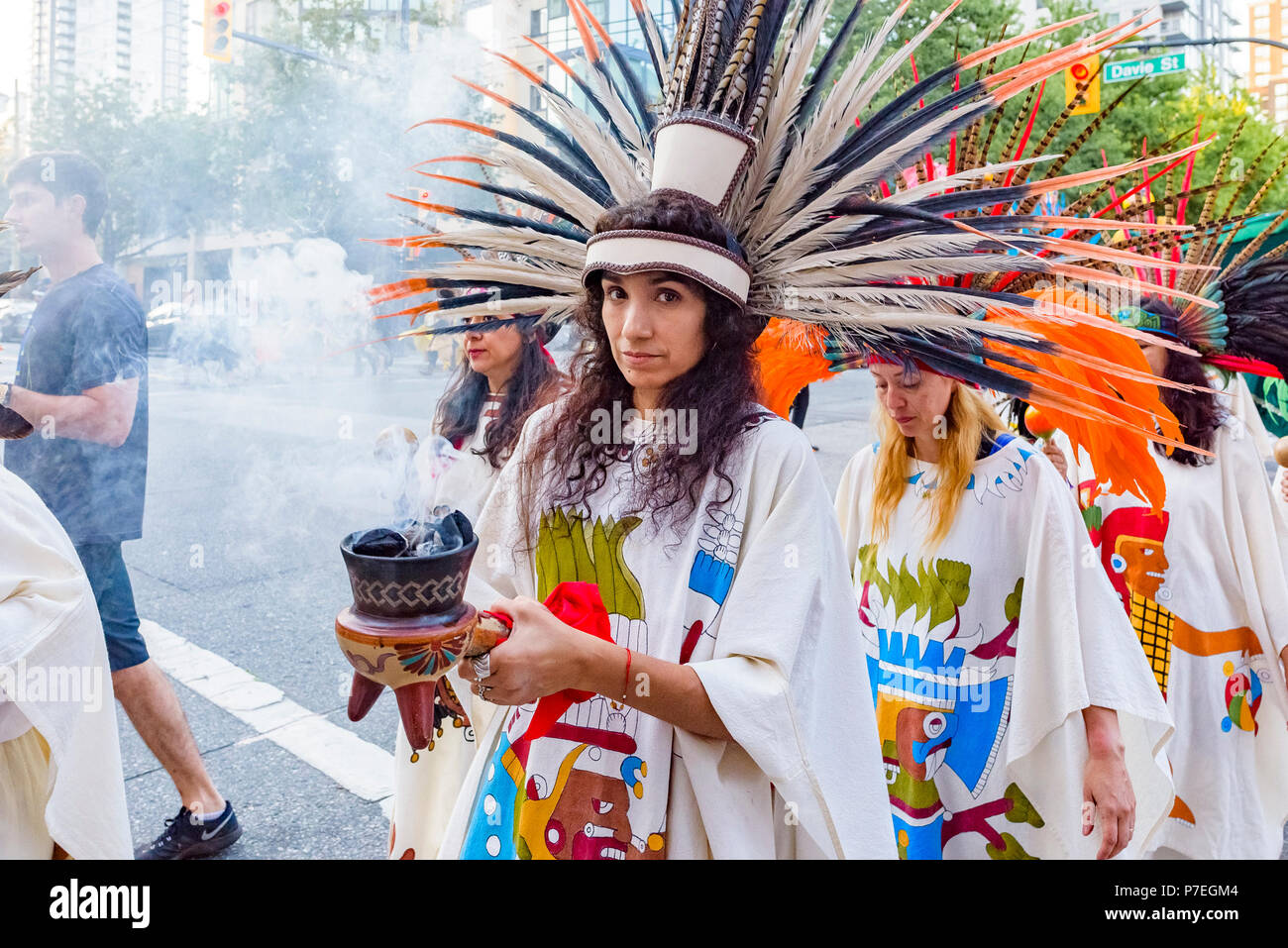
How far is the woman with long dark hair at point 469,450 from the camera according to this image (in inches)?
86.4

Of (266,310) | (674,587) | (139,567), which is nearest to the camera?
(674,587)

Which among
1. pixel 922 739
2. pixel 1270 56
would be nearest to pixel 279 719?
pixel 922 739

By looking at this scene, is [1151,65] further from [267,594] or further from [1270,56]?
[1270,56]

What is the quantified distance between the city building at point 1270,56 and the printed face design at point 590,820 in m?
11.9

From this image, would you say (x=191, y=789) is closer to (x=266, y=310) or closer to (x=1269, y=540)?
(x=266, y=310)

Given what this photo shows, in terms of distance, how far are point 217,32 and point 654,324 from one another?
5171mm

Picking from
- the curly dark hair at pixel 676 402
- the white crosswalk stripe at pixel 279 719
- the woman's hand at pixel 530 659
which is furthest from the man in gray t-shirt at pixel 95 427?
the woman's hand at pixel 530 659

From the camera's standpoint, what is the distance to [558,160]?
1867mm

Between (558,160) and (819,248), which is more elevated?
(558,160)

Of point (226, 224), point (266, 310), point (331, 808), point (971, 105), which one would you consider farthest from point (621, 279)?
point (226, 224)

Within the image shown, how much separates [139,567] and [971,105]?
618cm

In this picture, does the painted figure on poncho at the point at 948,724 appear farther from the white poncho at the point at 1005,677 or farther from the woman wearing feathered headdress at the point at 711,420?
the woman wearing feathered headdress at the point at 711,420

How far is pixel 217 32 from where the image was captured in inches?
216
